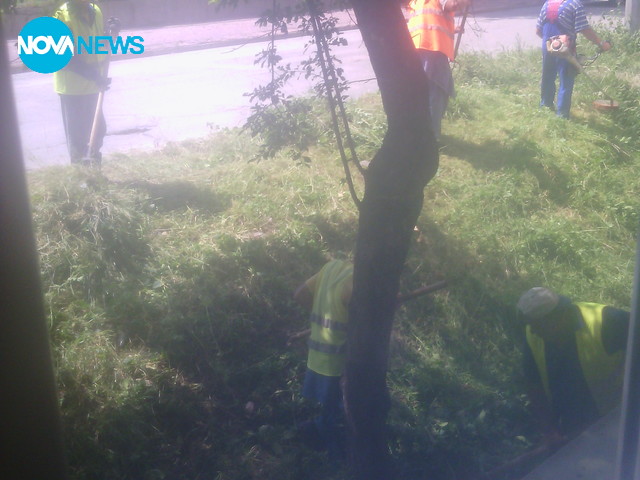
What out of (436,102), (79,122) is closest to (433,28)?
(436,102)

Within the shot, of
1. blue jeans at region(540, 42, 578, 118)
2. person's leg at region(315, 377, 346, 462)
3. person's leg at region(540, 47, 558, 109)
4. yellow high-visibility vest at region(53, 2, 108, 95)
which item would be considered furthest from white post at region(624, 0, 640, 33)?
person's leg at region(315, 377, 346, 462)

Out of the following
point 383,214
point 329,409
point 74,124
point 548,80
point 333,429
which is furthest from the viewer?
point 548,80

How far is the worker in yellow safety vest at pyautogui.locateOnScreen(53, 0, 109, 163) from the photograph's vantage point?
6727mm

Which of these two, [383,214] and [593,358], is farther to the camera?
[593,358]

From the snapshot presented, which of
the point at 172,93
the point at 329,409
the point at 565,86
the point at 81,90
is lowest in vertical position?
the point at 329,409

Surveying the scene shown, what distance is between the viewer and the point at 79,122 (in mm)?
6977

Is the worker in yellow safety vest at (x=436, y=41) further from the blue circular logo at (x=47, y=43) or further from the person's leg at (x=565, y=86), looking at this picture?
the blue circular logo at (x=47, y=43)

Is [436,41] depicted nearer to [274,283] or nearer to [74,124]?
[274,283]

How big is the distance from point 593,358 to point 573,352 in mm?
120

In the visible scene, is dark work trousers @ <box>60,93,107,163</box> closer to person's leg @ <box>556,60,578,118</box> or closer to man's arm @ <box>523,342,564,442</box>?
man's arm @ <box>523,342,564,442</box>

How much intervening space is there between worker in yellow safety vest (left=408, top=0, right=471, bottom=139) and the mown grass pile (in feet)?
2.35

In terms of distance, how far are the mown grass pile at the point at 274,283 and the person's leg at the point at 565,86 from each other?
1.54ft

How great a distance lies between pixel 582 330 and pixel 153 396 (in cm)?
258

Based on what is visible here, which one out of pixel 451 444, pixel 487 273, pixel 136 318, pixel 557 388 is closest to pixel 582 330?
pixel 557 388
